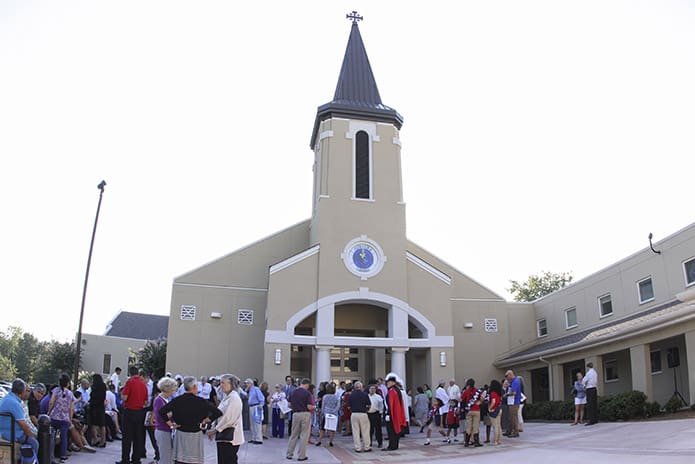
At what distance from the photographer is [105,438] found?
14.9 meters

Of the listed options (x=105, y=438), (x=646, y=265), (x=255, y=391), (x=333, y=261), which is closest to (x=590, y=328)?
(x=646, y=265)

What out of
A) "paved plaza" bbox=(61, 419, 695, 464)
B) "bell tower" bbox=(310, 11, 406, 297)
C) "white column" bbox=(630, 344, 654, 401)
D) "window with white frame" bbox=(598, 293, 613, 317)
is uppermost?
"bell tower" bbox=(310, 11, 406, 297)

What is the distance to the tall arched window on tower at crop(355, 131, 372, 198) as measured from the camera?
27453 mm

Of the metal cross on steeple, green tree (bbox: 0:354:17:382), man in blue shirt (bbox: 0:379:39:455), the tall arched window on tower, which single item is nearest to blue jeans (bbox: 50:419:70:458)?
man in blue shirt (bbox: 0:379:39:455)

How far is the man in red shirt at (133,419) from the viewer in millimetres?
11711

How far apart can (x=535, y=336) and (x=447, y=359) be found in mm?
6536

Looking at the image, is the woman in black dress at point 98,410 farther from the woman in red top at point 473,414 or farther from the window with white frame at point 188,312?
the window with white frame at point 188,312

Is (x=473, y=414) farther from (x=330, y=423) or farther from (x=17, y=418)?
(x=17, y=418)

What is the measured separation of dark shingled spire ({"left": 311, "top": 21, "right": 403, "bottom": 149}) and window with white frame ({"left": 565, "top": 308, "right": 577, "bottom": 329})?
1124cm

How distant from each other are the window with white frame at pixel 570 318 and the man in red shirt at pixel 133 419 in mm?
20452

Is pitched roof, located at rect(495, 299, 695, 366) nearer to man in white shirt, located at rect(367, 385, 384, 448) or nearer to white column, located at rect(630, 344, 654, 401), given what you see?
white column, located at rect(630, 344, 654, 401)

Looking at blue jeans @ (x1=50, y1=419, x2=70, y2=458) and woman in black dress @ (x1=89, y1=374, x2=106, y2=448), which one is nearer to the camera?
blue jeans @ (x1=50, y1=419, x2=70, y2=458)

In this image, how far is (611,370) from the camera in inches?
960

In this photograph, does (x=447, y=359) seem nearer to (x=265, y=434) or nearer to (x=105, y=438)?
(x=265, y=434)
